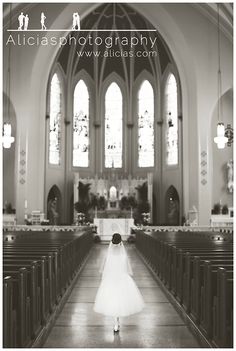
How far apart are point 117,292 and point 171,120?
2397cm

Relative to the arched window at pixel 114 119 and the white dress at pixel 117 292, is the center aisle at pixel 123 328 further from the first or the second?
the arched window at pixel 114 119

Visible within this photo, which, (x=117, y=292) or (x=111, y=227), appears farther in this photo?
(x=111, y=227)

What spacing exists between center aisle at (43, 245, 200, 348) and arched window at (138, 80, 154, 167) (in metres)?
22.4

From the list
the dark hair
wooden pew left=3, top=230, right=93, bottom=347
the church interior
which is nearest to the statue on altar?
the church interior

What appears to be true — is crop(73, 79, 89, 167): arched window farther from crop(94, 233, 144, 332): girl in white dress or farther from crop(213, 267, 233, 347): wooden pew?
crop(213, 267, 233, 347): wooden pew

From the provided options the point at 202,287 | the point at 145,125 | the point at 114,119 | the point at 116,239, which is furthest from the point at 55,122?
the point at 202,287

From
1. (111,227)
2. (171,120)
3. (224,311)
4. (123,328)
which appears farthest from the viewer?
(171,120)

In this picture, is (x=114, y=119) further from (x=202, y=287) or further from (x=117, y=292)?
(x=202, y=287)

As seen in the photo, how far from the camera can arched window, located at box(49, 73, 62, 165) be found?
28188mm

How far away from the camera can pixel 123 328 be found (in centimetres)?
570

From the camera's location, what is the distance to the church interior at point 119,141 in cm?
1157

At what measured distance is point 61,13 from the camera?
23547 mm

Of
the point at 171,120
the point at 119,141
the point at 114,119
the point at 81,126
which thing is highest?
the point at 114,119

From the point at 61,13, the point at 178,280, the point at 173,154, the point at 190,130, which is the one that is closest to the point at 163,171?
the point at 173,154
